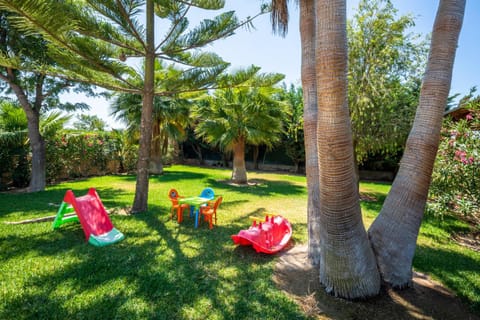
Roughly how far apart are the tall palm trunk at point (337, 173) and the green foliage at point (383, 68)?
5.70m

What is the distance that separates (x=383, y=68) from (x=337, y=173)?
23.1ft

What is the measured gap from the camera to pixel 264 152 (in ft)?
65.9

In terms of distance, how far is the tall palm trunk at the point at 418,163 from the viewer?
99.0 inches

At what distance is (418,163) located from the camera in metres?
2.61

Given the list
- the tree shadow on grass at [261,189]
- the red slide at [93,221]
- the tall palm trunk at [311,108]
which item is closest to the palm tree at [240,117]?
the tree shadow on grass at [261,189]

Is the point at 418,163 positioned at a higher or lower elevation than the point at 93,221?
higher

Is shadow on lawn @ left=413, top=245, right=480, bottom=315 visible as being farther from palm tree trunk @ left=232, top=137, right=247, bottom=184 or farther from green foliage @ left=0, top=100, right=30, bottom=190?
green foliage @ left=0, top=100, right=30, bottom=190

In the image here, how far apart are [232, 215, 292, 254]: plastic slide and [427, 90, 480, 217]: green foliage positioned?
3.15 m

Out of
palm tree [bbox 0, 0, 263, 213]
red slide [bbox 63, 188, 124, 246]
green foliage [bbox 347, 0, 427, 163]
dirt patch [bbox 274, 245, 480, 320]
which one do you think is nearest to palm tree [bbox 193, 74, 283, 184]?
green foliage [bbox 347, 0, 427, 163]

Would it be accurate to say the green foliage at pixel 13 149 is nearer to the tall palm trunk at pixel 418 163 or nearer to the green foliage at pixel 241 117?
the green foliage at pixel 241 117

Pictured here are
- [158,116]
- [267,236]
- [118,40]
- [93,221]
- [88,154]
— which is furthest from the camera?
[158,116]

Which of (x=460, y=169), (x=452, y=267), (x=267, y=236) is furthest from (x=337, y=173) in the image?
(x=460, y=169)

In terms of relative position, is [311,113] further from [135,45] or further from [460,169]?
[135,45]

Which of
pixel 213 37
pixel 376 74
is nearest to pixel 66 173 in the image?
pixel 213 37
